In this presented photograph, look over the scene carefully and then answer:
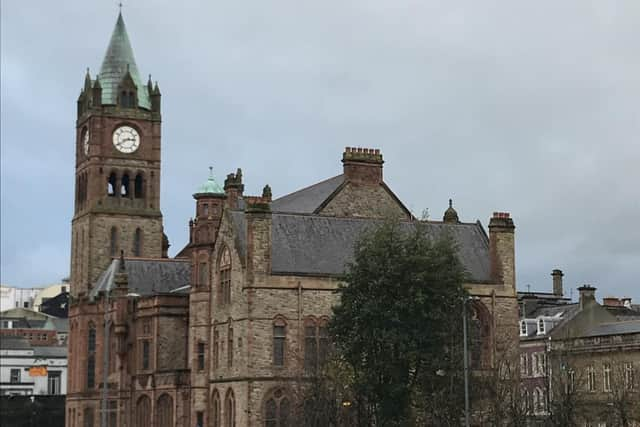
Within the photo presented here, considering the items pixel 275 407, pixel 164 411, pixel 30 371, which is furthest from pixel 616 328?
pixel 30 371

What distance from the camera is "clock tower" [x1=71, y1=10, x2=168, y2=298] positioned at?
125500 millimetres

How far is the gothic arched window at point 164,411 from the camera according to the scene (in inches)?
3666

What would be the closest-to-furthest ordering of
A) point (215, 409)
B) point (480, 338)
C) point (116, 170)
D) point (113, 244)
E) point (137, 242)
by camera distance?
point (480, 338) → point (215, 409) → point (113, 244) → point (137, 242) → point (116, 170)

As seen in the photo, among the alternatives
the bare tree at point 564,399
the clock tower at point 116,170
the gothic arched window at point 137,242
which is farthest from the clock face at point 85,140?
the bare tree at point 564,399

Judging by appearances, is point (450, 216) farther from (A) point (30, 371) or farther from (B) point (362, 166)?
(A) point (30, 371)

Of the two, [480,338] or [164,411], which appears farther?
[164,411]

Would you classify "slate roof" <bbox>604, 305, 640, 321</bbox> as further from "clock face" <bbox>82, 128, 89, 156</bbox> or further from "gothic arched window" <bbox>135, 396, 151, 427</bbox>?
"clock face" <bbox>82, 128, 89, 156</bbox>

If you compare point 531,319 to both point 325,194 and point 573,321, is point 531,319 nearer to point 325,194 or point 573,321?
point 573,321

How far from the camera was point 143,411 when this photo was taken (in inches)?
3866

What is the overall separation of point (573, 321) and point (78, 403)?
43136 mm

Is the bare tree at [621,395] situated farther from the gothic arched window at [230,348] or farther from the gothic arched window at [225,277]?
the gothic arched window at [225,277]

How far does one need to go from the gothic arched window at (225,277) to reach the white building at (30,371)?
234ft

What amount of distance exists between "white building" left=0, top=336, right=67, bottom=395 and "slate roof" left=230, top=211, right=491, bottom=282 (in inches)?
2919

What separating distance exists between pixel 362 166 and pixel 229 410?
1989 centimetres
